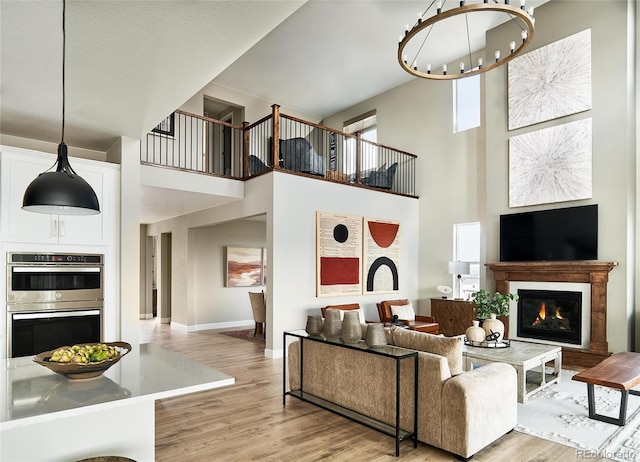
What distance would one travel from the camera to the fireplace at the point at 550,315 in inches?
236

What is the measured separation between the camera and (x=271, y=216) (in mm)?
6348

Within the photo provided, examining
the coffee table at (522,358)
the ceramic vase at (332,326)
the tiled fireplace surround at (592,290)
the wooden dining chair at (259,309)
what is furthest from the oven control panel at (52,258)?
the tiled fireplace surround at (592,290)

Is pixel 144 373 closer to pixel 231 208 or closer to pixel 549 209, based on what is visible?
pixel 231 208

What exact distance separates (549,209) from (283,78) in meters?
5.99

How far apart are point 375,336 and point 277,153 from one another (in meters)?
3.94

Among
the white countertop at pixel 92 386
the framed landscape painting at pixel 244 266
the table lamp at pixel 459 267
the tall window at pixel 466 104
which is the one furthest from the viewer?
the framed landscape painting at pixel 244 266

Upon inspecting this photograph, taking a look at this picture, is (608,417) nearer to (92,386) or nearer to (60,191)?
(92,386)

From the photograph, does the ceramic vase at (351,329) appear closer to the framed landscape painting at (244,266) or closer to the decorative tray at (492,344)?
the decorative tray at (492,344)

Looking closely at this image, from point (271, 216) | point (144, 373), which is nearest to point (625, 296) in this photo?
point (271, 216)

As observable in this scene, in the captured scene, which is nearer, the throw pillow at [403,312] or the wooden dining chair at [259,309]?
the throw pillow at [403,312]

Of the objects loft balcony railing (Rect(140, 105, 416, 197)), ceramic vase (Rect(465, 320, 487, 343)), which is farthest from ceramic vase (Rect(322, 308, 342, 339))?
loft balcony railing (Rect(140, 105, 416, 197))

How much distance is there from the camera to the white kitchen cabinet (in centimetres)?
342

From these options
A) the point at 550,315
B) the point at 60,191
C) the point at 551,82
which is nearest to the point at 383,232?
the point at 550,315

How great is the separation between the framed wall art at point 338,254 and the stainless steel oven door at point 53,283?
364 centimetres
